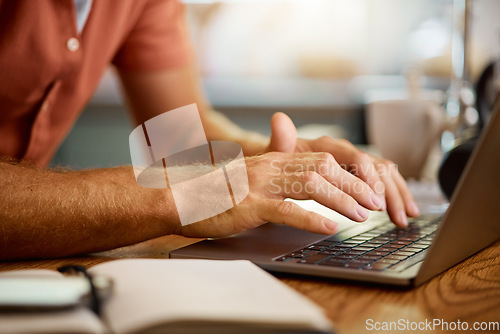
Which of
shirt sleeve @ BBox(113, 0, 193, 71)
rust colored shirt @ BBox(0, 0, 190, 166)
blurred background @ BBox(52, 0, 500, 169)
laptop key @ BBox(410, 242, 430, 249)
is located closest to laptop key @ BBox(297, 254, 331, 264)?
laptop key @ BBox(410, 242, 430, 249)

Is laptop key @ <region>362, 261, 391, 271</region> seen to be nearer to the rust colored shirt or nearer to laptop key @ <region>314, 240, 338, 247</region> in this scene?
laptop key @ <region>314, 240, 338, 247</region>

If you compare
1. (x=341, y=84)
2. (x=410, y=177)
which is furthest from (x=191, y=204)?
(x=341, y=84)

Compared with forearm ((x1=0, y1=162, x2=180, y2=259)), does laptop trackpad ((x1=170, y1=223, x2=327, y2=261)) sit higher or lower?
lower

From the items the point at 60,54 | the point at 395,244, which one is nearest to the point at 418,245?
the point at 395,244

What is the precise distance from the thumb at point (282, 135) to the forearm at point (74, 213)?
175 mm

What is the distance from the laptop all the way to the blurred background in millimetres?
2010

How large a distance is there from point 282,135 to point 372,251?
0.80ft

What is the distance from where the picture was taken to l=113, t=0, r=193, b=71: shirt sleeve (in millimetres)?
1206

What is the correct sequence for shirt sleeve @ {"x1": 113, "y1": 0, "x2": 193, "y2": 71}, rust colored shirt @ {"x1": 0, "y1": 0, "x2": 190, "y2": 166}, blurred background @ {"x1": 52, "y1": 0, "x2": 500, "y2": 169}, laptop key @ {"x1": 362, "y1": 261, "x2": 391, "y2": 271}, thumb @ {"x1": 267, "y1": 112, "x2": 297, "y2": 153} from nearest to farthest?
laptop key @ {"x1": 362, "y1": 261, "x2": 391, "y2": 271}
thumb @ {"x1": 267, "y1": 112, "x2": 297, "y2": 153}
rust colored shirt @ {"x1": 0, "y1": 0, "x2": 190, "y2": 166}
shirt sleeve @ {"x1": 113, "y1": 0, "x2": 193, "y2": 71}
blurred background @ {"x1": 52, "y1": 0, "x2": 500, "y2": 169}

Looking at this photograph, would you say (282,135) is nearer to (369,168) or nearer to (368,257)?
(369,168)

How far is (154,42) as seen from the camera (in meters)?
1.22

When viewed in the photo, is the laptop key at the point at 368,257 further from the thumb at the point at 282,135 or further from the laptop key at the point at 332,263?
the thumb at the point at 282,135

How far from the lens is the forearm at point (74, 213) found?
1.83 ft

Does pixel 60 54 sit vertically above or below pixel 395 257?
above
